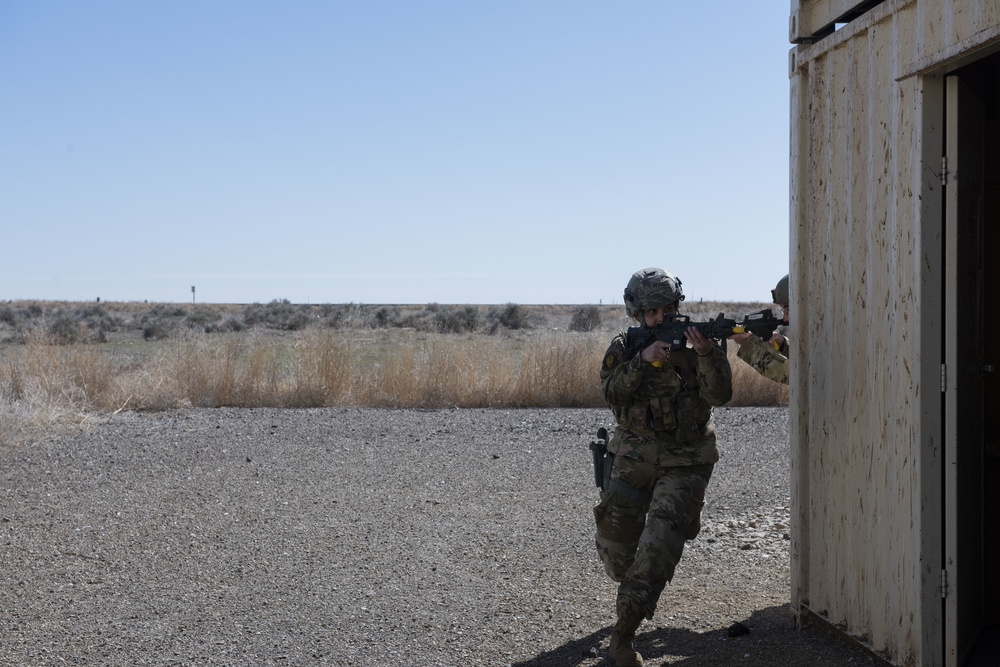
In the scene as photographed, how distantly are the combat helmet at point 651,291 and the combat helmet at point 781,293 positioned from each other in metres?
0.90

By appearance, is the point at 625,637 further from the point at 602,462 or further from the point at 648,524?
the point at 602,462

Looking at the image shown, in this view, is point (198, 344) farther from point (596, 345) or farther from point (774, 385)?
point (774, 385)

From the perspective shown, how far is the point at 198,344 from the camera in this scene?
1453 centimetres

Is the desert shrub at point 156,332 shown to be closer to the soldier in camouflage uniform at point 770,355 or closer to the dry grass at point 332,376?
the dry grass at point 332,376

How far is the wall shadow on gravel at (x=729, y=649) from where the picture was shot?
4184 millimetres

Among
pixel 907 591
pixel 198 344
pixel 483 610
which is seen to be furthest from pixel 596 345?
pixel 907 591

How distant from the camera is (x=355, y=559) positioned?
6.10 metres

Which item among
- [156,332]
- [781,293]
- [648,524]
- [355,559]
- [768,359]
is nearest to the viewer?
[648,524]

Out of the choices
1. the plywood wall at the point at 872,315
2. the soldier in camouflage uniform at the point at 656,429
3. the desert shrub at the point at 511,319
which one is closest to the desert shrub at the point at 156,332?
the desert shrub at the point at 511,319

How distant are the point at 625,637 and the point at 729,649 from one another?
58 centimetres

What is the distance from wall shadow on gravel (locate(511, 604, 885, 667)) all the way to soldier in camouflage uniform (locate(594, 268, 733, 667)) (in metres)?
0.31

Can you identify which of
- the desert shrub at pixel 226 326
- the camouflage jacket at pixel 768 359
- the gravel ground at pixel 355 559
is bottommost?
the gravel ground at pixel 355 559
